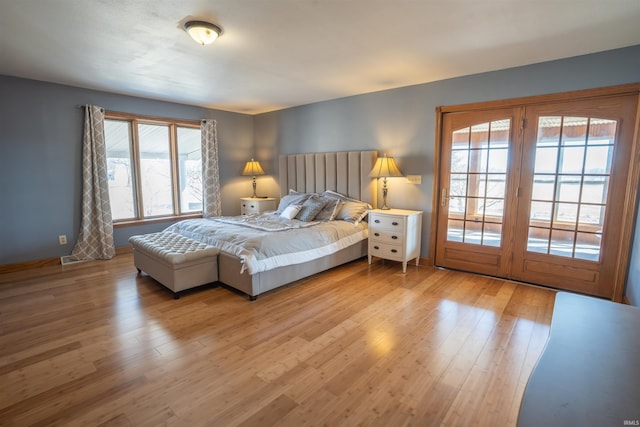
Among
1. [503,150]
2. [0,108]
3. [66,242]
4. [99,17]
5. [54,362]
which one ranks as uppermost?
[99,17]

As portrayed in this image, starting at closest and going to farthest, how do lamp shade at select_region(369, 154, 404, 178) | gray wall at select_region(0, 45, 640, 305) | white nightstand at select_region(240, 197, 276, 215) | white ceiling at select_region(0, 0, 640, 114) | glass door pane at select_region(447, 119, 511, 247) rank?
1. white ceiling at select_region(0, 0, 640, 114)
2. gray wall at select_region(0, 45, 640, 305)
3. glass door pane at select_region(447, 119, 511, 247)
4. lamp shade at select_region(369, 154, 404, 178)
5. white nightstand at select_region(240, 197, 276, 215)

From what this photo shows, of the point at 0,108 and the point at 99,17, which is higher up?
the point at 99,17

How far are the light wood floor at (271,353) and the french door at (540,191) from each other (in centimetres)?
41

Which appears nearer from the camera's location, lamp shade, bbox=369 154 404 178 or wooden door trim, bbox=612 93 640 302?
wooden door trim, bbox=612 93 640 302

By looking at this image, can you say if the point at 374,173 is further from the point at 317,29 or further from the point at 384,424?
the point at 384,424

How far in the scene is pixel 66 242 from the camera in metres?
4.31

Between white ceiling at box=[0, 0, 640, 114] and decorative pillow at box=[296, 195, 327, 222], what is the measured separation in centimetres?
158

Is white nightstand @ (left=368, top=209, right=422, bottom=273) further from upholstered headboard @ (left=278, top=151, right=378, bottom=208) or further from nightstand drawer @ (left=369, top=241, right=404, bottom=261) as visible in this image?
upholstered headboard @ (left=278, top=151, right=378, bottom=208)

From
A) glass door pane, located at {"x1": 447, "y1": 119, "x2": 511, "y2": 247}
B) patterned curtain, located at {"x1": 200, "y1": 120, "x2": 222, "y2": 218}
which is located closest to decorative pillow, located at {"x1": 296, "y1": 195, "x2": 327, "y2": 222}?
glass door pane, located at {"x1": 447, "y1": 119, "x2": 511, "y2": 247}

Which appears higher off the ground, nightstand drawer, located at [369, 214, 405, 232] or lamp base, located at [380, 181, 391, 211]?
lamp base, located at [380, 181, 391, 211]

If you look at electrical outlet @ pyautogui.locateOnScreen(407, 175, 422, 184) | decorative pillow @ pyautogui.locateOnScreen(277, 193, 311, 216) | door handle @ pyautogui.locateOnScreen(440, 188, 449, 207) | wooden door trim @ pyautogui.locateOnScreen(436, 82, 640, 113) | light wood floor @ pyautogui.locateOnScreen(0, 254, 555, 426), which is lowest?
light wood floor @ pyautogui.locateOnScreen(0, 254, 555, 426)

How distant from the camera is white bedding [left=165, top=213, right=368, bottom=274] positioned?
3.12m

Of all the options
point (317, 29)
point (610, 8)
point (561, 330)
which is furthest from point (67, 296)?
point (610, 8)

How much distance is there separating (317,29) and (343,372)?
101 inches
